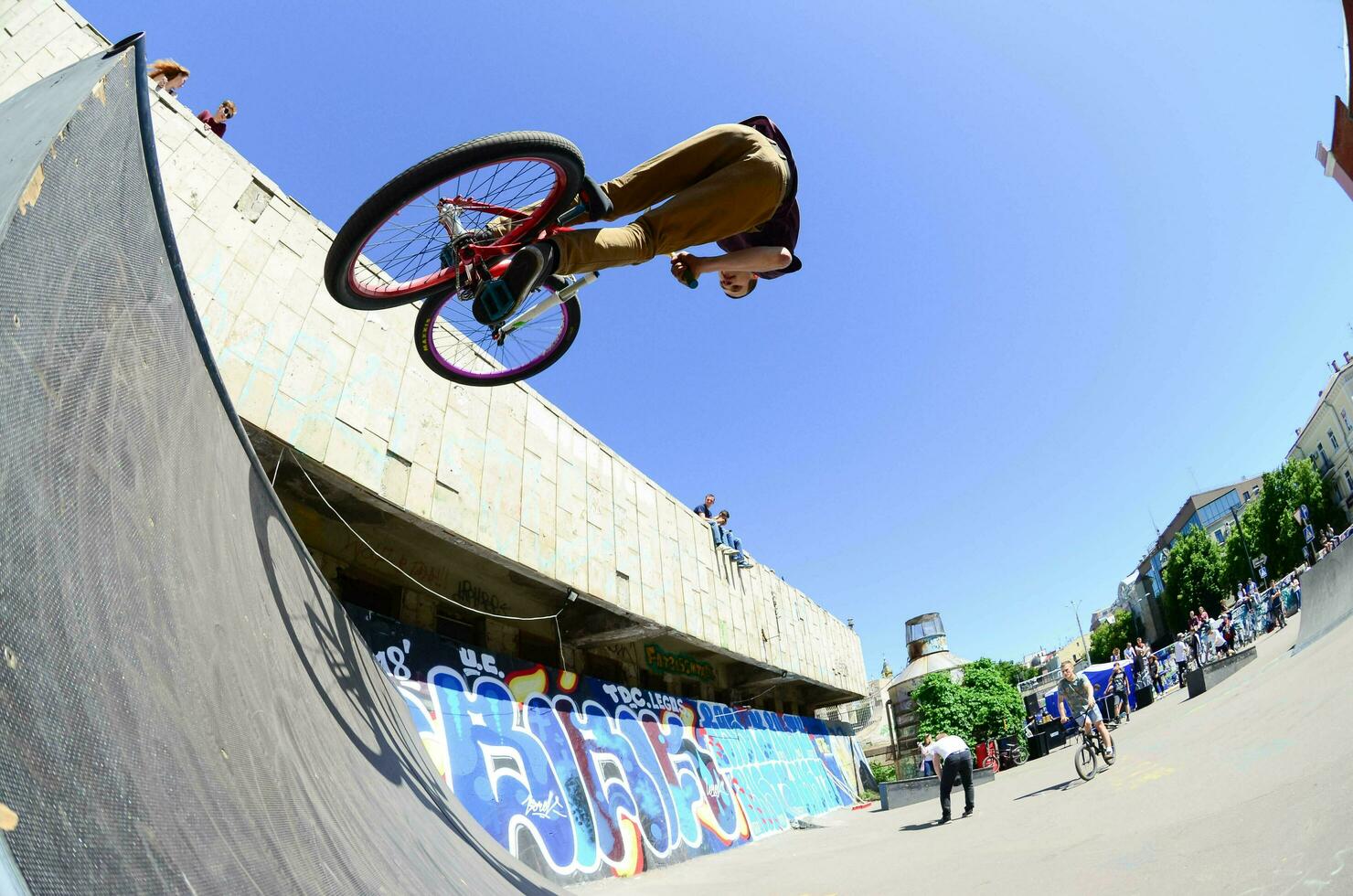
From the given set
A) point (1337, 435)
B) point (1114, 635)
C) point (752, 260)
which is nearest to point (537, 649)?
point (752, 260)

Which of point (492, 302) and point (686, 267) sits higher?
point (686, 267)

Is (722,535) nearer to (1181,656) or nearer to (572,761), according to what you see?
(572,761)

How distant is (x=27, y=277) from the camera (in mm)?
1353

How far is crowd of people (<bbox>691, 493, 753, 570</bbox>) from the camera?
16.1 meters

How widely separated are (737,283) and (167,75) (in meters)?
6.70

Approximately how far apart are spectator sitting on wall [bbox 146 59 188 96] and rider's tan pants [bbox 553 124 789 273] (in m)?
6.24

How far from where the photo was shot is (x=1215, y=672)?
48.1ft

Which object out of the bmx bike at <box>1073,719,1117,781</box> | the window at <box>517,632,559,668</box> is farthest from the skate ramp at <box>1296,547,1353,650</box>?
the window at <box>517,632,559,668</box>

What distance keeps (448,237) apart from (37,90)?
6.00ft

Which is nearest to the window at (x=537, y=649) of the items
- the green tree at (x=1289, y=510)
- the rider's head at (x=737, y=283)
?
the rider's head at (x=737, y=283)

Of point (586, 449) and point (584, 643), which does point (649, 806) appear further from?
point (586, 449)

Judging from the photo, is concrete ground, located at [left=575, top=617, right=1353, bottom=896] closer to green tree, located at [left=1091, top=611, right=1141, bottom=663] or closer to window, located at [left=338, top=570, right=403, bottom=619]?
window, located at [left=338, top=570, right=403, bottom=619]

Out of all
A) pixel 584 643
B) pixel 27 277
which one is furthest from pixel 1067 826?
pixel 584 643

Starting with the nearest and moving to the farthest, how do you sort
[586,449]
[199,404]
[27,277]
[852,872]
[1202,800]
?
[27,277], [199,404], [1202,800], [852,872], [586,449]
